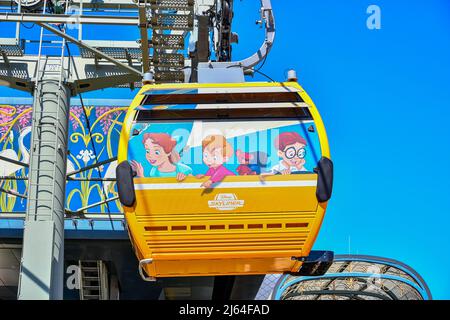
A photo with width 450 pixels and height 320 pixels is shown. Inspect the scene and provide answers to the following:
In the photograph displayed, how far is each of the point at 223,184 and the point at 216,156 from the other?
1.12 ft

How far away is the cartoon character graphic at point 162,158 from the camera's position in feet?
23.6

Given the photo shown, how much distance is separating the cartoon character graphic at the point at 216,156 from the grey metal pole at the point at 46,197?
5811 mm

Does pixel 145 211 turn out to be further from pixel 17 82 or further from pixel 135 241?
pixel 17 82

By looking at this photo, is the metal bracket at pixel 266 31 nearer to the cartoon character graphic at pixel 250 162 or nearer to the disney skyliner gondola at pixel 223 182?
the disney skyliner gondola at pixel 223 182

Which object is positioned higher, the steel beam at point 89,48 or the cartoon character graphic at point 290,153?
the steel beam at point 89,48

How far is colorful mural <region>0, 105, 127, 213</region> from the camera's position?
22.9 meters

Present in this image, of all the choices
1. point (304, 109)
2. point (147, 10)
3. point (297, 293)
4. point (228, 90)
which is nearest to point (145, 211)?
point (228, 90)

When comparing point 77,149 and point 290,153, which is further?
point 77,149

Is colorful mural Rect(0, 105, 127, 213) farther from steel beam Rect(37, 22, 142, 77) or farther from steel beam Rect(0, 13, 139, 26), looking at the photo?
steel beam Rect(0, 13, 139, 26)

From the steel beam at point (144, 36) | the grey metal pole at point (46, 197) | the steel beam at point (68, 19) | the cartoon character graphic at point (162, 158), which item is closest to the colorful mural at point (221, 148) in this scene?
the cartoon character graphic at point (162, 158)

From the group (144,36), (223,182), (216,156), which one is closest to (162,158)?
(216,156)

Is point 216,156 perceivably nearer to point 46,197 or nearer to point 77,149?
point 46,197

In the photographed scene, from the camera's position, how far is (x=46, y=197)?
497 inches
